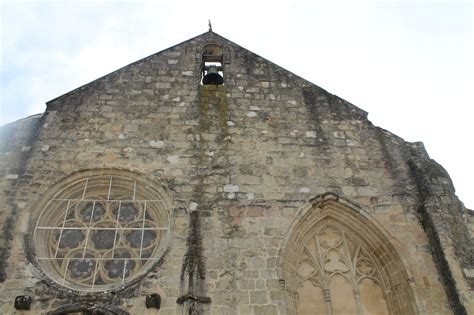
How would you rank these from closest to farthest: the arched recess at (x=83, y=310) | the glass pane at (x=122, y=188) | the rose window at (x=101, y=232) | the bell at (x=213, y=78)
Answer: the arched recess at (x=83, y=310) → the rose window at (x=101, y=232) → the glass pane at (x=122, y=188) → the bell at (x=213, y=78)

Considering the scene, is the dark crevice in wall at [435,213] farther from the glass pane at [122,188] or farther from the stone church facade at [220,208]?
the glass pane at [122,188]

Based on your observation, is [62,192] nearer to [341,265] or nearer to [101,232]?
[101,232]

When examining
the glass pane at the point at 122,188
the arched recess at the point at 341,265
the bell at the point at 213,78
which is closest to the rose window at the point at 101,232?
the glass pane at the point at 122,188

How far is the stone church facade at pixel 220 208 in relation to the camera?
596 centimetres

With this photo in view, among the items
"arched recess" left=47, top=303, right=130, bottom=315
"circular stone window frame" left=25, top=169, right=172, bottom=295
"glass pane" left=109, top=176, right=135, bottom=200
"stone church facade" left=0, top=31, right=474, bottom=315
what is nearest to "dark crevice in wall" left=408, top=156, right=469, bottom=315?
"stone church facade" left=0, top=31, right=474, bottom=315

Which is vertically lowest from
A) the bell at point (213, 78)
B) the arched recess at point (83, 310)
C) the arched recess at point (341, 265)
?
the arched recess at point (83, 310)

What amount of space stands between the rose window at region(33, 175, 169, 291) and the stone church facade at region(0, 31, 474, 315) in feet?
0.06

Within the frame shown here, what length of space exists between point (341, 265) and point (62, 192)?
4.04 m

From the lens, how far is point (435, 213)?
263 inches

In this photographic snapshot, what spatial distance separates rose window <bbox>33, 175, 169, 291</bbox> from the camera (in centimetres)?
618

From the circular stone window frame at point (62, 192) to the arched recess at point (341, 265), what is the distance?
1635 millimetres

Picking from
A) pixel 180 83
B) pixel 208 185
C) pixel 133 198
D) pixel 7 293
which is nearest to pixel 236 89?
pixel 180 83

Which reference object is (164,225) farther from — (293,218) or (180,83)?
(180,83)

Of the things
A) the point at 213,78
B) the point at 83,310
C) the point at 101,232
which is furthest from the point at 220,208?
the point at 213,78
